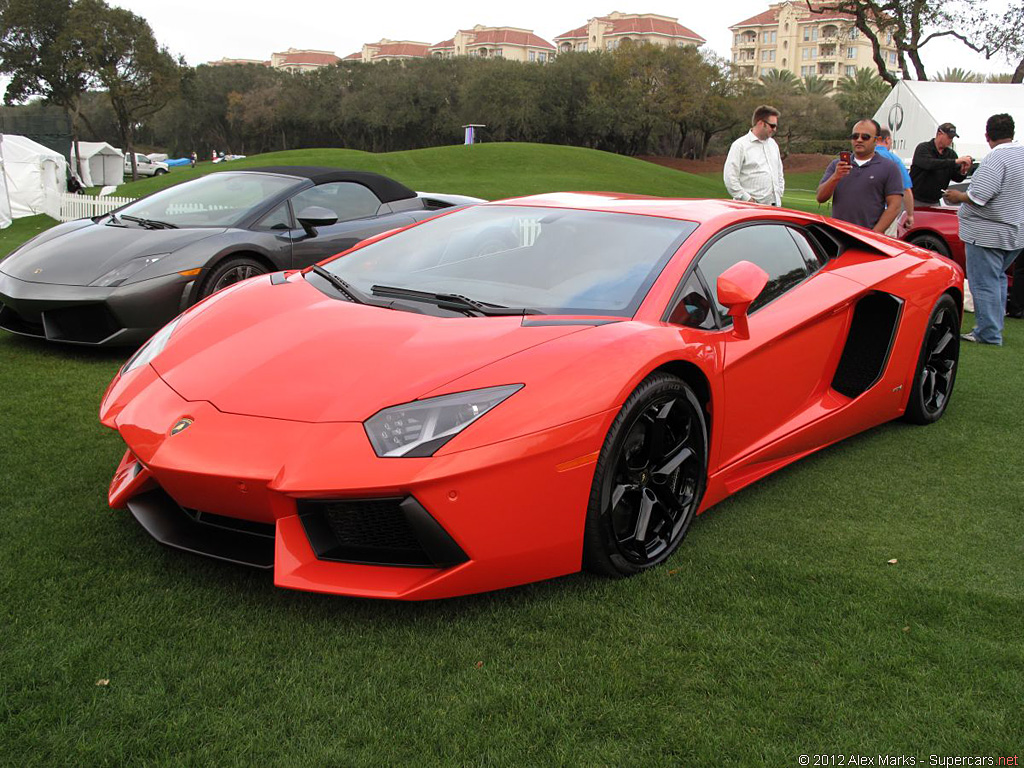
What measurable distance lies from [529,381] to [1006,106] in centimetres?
1948

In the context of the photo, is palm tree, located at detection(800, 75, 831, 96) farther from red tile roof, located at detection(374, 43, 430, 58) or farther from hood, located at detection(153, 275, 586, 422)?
red tile roof, located at detection(374, 43, 430, 58)

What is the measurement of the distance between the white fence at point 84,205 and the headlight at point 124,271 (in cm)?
937

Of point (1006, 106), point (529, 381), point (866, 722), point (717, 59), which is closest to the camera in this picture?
point (866, 722)

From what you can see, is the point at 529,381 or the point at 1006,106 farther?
the point at 1006,106

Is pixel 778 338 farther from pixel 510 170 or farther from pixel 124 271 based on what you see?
pixel 510 170

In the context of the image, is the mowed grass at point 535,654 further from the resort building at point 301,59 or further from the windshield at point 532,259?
the resort building at point 301,59

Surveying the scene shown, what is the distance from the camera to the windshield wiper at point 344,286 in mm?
3362

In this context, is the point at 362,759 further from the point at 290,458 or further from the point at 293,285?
the point at 293,285

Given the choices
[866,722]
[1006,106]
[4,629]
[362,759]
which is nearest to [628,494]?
[866,722]

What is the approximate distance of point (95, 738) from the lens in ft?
6.74

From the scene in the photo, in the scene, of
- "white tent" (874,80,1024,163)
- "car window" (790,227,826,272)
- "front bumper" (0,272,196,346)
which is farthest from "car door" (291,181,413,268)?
"white tent" (874,80,1024,163)

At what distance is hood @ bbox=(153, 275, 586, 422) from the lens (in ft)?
8.73

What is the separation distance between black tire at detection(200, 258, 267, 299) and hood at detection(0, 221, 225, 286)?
0.81 feet

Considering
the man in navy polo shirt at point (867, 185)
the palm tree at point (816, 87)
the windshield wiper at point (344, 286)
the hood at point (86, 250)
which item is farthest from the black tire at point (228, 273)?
the palm tree at point (816, 87)
